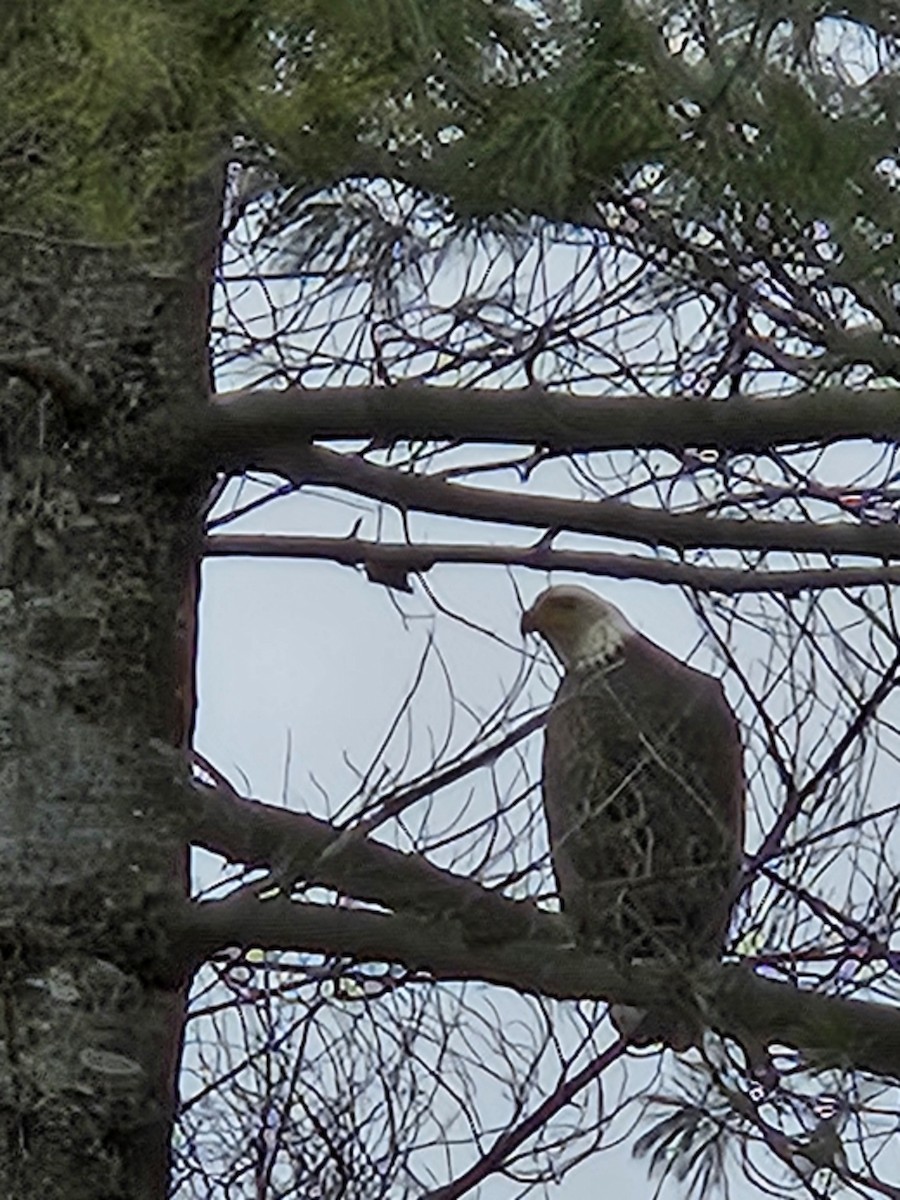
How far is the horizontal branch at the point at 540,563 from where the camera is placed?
97.5 inches

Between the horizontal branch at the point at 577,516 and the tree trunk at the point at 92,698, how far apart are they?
5.3 inches

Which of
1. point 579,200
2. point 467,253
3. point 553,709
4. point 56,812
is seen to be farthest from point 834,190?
point 56,812

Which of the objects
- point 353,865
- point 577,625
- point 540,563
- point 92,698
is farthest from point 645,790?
point 92,698

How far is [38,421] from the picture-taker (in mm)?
2418

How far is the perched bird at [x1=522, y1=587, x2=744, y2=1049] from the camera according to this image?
252cm

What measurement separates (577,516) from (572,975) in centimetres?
47

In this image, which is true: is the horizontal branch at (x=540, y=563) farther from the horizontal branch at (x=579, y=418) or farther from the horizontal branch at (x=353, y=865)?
the horizontal branch at (x=353, y=865)

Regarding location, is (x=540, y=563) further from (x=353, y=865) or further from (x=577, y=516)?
(x=353, y=865)

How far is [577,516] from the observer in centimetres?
241

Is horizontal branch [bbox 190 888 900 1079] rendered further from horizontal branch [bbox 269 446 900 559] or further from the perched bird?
horizontal branch [bbox 269 446 900 559]

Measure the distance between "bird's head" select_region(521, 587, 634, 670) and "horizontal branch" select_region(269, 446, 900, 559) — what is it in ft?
1.52

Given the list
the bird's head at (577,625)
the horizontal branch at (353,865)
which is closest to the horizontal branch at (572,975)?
the horizontal branch at (353,865)

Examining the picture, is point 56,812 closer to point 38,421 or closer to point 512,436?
point 38,421

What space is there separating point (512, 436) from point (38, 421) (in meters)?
0.49
